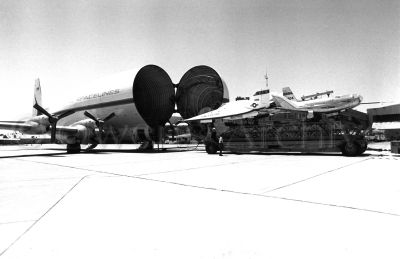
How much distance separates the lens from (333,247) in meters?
2.86

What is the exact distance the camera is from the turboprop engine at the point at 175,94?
2395 cm

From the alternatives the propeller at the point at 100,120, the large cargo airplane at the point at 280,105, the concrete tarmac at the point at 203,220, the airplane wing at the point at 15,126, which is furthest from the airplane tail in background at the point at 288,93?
the airplane wing at the point at 15,126

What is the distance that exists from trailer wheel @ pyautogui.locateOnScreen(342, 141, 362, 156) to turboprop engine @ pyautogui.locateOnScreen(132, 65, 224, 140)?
12532mm

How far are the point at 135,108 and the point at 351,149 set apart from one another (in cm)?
1546

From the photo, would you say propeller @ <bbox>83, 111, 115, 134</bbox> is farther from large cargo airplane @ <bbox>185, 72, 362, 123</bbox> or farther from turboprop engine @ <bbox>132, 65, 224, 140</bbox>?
large cargo airplane @ <bbox>185, 72, 362, 123</bbox>

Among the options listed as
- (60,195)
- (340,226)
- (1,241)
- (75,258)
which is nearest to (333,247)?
(340,226)

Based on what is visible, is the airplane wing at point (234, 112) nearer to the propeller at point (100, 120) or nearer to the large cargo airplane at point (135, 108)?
the large cargo airplane at point (135, 108)

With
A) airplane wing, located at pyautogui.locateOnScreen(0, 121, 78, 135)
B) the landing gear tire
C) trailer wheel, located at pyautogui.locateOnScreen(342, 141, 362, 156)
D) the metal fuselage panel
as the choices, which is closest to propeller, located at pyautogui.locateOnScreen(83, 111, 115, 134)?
the metal fuselage panel

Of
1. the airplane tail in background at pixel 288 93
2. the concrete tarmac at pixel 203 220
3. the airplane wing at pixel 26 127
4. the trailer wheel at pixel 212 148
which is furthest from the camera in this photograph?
the airplane wing at pixel 26 127

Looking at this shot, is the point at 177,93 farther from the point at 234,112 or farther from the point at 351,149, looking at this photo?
the point at 351,149

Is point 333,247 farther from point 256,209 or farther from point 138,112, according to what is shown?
point 138,112

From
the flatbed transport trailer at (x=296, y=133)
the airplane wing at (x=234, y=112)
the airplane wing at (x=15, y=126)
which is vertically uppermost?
Result: the airplane wing at (x=234, y=112)

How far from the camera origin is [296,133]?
56.1 ft

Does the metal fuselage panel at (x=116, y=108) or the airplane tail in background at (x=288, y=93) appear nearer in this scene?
the airplane tail in background at (x=288, y=93)
